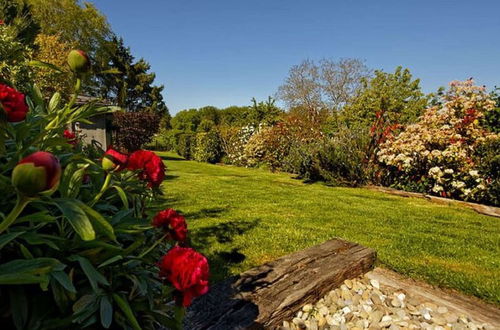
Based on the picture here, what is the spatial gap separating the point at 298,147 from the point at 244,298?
8.65 meters

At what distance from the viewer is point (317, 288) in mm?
2266

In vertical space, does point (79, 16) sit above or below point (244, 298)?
above

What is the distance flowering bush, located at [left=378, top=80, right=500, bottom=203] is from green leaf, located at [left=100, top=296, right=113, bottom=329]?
7195 millimetres

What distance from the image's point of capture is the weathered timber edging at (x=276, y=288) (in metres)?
1.74

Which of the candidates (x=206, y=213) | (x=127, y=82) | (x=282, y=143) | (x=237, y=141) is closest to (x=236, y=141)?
(x=237, y=141)

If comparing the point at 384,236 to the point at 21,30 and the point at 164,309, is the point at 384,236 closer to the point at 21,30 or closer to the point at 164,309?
the point at 164,309

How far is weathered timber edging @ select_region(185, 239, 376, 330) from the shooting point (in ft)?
5.72

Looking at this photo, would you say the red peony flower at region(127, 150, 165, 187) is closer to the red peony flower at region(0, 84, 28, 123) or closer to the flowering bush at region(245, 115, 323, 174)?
the red peony flower at region(0, 84, 28, 123)

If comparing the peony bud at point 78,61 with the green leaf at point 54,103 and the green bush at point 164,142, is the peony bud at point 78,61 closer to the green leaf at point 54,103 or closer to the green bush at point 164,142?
the green leaf at point 54,103

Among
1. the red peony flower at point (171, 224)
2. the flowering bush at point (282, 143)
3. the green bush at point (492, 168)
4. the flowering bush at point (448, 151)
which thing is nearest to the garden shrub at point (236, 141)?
the flowering bush at point (282, 143)

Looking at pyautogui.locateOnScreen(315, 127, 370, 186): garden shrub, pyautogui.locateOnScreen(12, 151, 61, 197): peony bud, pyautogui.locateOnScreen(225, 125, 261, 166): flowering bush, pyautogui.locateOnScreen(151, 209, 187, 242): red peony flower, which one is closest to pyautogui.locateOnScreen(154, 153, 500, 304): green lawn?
pyautogui.locateOnScreen(315, 127, 370, 186): garden shrub

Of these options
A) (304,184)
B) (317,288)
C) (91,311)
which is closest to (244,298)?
(317,288)

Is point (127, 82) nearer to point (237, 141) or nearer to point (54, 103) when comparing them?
point (237, 141)

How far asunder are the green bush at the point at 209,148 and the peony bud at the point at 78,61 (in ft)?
48.9
